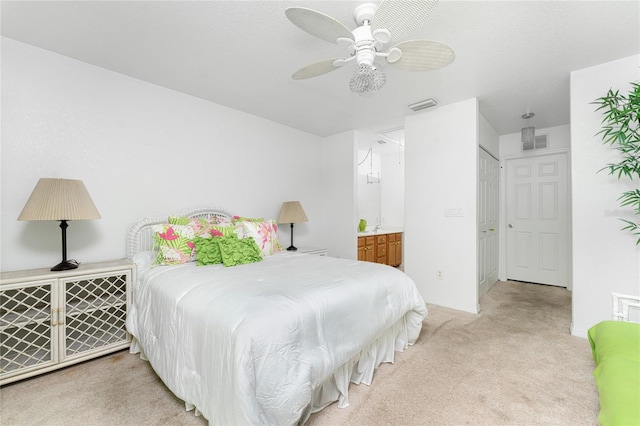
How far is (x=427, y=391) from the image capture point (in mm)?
1727

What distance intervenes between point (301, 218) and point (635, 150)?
329cm

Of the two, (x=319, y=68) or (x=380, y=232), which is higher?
(x=319, y=68)

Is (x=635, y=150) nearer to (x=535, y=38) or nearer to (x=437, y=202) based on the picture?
(x=535, y=38)

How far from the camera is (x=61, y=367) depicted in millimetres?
1951

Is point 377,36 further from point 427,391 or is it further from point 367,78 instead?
point 427,391

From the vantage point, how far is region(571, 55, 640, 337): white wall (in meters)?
2.27

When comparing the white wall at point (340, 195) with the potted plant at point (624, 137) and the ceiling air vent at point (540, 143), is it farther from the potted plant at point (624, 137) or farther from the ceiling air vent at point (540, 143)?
the potted plant at point (624, 137)

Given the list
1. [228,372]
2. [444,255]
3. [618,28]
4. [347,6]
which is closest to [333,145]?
[444,255]

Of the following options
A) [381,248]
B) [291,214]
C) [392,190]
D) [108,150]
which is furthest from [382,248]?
[108,150]

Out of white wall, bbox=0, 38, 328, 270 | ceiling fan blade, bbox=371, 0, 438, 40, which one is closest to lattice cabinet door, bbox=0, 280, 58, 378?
white wall, bbox=0, 38, 328, 270

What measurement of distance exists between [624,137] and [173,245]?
12.4ft

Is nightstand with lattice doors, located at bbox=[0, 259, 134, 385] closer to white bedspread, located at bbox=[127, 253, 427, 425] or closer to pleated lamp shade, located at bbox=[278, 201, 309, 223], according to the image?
white bedspread, located at bbox=[127, 253, 427, 425]

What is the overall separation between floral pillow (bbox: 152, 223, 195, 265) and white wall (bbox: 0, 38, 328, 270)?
0.56 meters

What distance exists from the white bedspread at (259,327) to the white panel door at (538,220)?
11.2 feet
